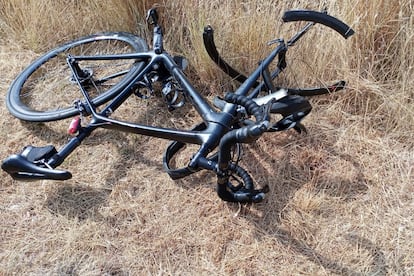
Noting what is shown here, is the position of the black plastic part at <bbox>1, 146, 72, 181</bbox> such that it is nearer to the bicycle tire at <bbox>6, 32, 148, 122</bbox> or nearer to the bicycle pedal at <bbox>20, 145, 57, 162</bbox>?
the bicycle pedal at <bbox>20, 145, 57, 162</bbox>

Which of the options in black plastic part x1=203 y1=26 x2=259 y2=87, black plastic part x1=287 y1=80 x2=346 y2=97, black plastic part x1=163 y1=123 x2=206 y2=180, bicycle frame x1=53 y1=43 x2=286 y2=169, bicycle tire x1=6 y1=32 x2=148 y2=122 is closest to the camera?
bicycle frame x1=53 y1=43 x2=286 y2=169

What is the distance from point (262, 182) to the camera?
2.67 meters

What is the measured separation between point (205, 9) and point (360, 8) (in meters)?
0.99

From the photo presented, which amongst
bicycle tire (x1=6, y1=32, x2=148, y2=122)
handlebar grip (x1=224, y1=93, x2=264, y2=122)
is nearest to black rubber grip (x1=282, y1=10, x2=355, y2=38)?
handlebar grip (x1=224, y1=93, x2=264, y2=122)

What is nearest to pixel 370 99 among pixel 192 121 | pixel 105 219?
pixel 192 121

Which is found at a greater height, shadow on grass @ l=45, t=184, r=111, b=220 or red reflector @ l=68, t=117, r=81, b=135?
red reflector @ l=68, t=117, r=81, b=135

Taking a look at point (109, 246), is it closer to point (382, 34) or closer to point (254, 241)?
point (254, 241)

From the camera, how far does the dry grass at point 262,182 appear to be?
7.79 ft

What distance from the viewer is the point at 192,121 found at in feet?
10.0

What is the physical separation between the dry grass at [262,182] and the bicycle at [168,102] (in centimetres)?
17

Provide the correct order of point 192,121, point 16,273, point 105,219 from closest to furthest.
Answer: point 16,273 < point 105,219 < point 192,121

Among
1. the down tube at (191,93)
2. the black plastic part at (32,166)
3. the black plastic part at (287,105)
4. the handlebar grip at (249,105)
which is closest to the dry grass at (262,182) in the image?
the black plastic part at (32,166)

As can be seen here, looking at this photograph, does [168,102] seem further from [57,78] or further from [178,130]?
[57,78]

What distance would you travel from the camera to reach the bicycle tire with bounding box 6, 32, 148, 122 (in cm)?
311
